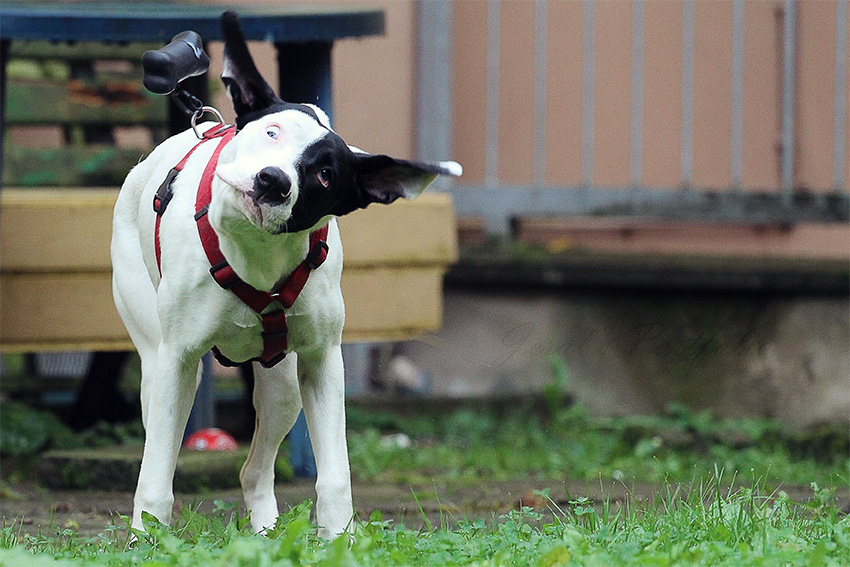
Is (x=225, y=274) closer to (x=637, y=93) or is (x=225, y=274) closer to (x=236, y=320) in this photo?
(x=236, y=320)

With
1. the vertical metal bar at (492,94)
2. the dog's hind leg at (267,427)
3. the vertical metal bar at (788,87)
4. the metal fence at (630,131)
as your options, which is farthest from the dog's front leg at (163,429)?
the vertical metal bar at (788,87)

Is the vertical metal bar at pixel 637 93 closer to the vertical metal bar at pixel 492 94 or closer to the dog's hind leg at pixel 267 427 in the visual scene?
the vertical metal bar at pixel 492 94

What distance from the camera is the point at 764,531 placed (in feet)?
8.79

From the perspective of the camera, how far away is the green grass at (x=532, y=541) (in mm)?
2439

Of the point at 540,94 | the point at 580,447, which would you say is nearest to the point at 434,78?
the point at 540,94

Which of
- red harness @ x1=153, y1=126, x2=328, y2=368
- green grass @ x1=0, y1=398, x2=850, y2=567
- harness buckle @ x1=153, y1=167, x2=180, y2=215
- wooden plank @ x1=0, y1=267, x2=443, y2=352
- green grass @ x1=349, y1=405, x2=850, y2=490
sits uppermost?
harness buckle @ x1=153, y1=167, x2=180, y2=215

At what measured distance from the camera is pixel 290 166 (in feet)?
8.41

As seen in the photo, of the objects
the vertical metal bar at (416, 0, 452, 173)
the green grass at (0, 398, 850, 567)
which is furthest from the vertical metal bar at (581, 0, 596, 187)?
the green grass at (0, 398, 850, 567)

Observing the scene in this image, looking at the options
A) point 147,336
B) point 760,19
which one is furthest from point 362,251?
point 760,19

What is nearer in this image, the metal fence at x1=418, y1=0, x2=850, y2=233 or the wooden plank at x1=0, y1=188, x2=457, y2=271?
the wooden plank at x1=0, y1=188, x2=457, y2=271

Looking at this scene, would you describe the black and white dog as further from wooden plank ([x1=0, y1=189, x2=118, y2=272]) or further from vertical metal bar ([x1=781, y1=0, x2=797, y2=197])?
vertical metal bar ([x1=781, y1=0, x2=797, y2=197])

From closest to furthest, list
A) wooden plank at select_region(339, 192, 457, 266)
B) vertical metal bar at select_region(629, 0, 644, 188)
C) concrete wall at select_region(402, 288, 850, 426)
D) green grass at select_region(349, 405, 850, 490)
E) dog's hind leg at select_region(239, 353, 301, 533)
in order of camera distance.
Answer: dog's hind leg at select_region(239, 353, 301, 533), wooden plank at select_region(339, 192, 457, 266), green grass at select_region(349, 405, 850, 490), concrete wall at select_region(402, 288, 850, 426), vertical metal bar at select_region(629, 0, 644, 188)

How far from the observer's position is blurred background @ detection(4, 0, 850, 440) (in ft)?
21.0

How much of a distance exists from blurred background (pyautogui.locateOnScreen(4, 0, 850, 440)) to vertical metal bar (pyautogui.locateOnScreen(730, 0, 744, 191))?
1cm
